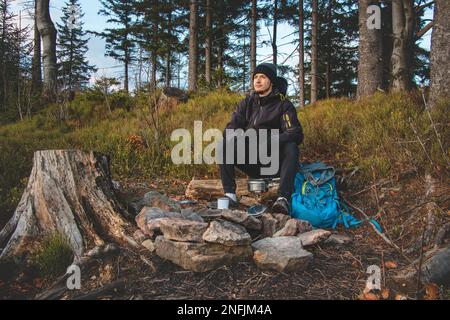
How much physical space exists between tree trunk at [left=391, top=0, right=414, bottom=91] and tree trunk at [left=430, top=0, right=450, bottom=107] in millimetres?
2700

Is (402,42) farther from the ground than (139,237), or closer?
farther from the ground

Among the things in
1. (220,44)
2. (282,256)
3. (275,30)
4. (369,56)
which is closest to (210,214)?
(282,256)

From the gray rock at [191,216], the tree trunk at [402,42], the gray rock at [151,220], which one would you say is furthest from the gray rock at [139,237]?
the tree trunk at [402,42]

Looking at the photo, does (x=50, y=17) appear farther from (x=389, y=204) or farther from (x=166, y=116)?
(x=389, y=204)

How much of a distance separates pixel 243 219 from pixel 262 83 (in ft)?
6.98

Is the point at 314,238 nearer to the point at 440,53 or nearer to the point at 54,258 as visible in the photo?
the point at 54,258

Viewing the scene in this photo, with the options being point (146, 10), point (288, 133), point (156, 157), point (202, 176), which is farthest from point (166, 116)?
point (146, 10)

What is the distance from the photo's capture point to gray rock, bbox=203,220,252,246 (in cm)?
271

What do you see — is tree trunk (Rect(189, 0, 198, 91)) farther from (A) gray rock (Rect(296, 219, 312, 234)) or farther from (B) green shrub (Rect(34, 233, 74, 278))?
(B) green shrub (Rect(34, 233, 74, 278))

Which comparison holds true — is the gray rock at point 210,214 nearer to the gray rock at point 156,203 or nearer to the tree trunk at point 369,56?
the gray rock at point 156,203

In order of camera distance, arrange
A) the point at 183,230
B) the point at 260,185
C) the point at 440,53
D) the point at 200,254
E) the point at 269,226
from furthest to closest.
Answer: the point at 440,53
the point at 260,185
the point at 269,226
the point at 183,230
the point at 200,254

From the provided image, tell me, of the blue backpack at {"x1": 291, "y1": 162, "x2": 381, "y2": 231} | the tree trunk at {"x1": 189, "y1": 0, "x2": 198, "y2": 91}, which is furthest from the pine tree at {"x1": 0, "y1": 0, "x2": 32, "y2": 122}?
the blue backpack at {"x1": 291, "y1": 162, "x2": 381, "y2": 231}

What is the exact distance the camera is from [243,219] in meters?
3.16
